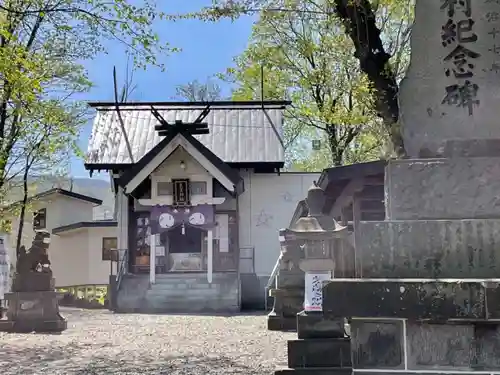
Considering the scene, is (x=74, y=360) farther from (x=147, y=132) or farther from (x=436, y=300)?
(x=147, y=132)

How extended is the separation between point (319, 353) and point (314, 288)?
38.4 inches

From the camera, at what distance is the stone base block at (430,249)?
432cm

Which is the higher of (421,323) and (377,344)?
(421,323)

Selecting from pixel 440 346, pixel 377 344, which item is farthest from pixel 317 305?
pixel 440 346

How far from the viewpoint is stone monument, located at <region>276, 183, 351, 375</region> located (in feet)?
24.3

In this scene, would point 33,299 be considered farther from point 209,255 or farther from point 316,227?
point 316,227

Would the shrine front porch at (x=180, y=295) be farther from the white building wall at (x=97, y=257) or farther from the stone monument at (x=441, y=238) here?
the stone monument at (x=441, y=238)

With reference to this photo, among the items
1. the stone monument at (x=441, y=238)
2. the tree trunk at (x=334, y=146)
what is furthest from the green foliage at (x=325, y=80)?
the stone monument at (x=441, y=238)

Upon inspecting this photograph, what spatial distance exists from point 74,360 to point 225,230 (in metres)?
14.2

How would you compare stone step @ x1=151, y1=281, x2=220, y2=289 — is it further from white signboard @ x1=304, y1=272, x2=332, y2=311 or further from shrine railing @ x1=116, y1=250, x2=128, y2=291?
white signboard @ x1=304, y1=272, x2=332, y2=311

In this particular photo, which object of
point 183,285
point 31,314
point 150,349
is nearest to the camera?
point 150,349

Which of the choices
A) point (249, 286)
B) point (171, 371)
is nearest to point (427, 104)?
point (171, 371)

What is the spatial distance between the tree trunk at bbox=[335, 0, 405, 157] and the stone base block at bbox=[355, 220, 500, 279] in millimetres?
7693

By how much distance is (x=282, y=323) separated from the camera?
13.6 m
